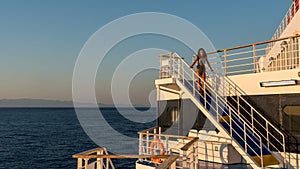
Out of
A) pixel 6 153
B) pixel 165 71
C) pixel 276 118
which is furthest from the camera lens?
pixel 6 153

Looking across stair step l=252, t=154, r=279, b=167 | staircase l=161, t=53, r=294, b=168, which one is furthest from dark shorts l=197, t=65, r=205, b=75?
stair step l=252, t=154, r=279, b=167

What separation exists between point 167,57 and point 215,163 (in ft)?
16.4

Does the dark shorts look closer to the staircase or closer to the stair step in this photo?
the staircase

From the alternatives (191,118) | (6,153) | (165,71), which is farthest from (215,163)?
(6,153)

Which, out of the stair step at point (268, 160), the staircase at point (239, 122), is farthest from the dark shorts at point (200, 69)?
the stair step at point (268, 160)

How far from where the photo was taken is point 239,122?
932 cm

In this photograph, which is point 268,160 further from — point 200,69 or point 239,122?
point 200,69

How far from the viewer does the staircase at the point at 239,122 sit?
7.97 meters

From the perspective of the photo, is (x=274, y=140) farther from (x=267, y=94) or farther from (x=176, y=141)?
(x=176, y=141)

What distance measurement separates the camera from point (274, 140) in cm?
915

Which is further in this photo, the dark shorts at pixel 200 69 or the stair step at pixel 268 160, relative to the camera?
the dark shorts at pixel 200 69

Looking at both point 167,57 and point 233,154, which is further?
point 167,57

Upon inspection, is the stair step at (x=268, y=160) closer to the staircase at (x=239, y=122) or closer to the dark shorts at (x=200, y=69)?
the staircase at (x=239, y=122)

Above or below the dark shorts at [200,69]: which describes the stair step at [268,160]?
below
